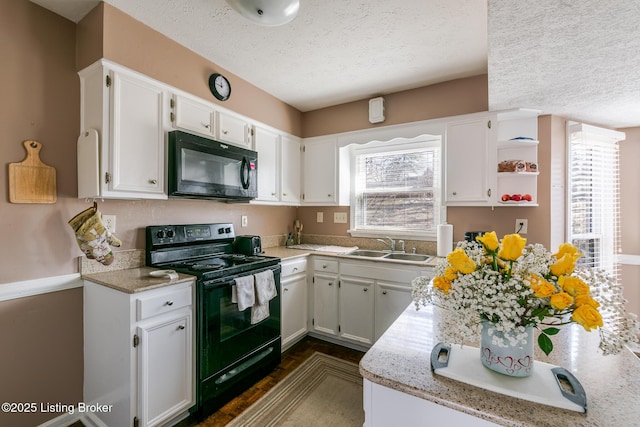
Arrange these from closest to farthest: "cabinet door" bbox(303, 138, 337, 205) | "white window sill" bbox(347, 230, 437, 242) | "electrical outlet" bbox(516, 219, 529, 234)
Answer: "electrical outlet" bbox(516, 219, 529, 234), "white window sill" bbox(347, 230, 437, 242), "cabinet door" bbox(303, 138, 337, 205)

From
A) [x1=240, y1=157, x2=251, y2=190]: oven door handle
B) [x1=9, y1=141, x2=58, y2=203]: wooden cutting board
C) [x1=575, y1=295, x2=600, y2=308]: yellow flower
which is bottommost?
[x1=575, y1=295, x2=600, y2=308]: yellow flower


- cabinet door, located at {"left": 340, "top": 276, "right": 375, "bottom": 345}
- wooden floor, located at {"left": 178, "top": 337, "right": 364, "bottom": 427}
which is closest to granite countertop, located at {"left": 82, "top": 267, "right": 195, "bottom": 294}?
wooden floor, located at {"left": 178, "top": 337, "right": 364, "bottom": 427}

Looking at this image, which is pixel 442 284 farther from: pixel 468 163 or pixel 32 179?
pixel 32 179

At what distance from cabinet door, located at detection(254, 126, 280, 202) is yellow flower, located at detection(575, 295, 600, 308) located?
98.6 inches

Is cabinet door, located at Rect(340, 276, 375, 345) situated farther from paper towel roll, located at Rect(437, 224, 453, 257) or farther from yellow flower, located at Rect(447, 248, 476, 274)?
yellow flower, located at Rect(447, 248, 476, 274)

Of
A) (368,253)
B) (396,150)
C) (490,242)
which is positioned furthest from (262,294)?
(396,150)

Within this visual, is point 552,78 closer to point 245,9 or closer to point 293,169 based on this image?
point 245,9

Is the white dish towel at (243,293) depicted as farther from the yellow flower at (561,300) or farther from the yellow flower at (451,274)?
the yellow flower at (561,300)

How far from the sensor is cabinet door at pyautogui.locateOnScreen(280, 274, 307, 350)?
2.64m

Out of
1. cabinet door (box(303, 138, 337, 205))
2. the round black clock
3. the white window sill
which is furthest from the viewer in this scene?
cabinet door (box(303, 138, 337, 205))

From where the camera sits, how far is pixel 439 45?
7.09ft

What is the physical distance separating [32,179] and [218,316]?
136 cm

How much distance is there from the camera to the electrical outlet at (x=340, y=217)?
11.2ft

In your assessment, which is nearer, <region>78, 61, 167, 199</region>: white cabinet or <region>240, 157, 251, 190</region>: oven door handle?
<region>78, 61, 167, 199</region>: white cabinet
